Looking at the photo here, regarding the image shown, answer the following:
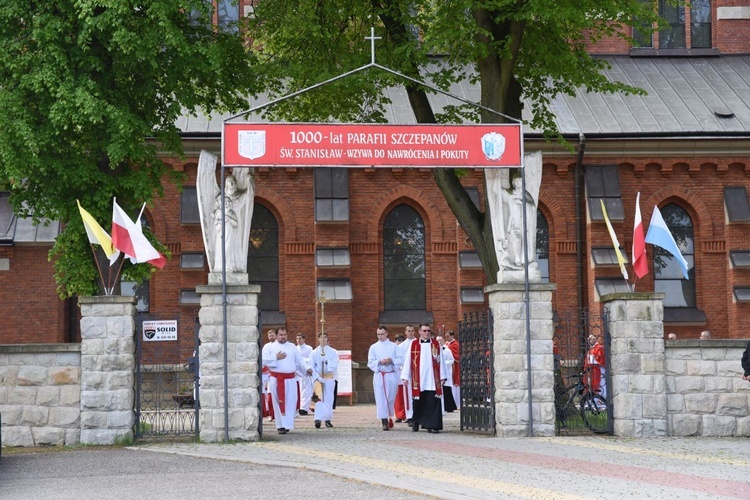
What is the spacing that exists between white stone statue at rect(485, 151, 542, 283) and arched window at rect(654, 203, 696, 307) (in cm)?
1328

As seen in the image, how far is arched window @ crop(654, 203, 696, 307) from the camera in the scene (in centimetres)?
3106

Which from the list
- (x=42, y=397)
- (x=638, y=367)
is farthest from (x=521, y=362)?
(x=42, y=397)

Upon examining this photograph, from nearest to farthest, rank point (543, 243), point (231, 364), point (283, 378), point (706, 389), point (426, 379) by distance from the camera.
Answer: point (231, 364) → point (706, 389) → point (283, 378) → point (426, 379) → point (543, 243)

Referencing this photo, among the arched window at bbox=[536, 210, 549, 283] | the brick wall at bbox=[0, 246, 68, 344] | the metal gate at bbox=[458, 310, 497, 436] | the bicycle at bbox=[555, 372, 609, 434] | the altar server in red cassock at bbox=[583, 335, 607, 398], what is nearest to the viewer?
the metal gate at bbox=[458, 310, 497, 436]

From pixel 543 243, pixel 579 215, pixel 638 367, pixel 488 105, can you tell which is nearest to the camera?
pixel 638 367

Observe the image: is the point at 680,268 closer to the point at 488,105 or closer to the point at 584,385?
the point at 488,105

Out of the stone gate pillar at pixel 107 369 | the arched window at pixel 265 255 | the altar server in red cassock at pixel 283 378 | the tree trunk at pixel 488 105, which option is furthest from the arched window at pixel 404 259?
the stone gate pillar at pixel 107 369

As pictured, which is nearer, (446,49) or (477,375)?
(477,375)

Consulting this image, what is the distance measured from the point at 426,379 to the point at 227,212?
4.85 metres

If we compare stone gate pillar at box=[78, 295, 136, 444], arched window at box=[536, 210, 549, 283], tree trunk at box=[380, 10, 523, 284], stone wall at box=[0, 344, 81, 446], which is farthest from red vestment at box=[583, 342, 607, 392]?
arched window at box=[536, 210, 549, 283]

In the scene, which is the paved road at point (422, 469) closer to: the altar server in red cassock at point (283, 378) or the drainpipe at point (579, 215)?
the altar server in red cassock at point (283, 378)

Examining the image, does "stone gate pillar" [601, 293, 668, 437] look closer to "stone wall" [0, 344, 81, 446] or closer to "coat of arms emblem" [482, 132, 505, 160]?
"coat of arms emblem" [482, 132, 505, 160]

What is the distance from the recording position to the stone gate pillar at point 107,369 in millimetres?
17484

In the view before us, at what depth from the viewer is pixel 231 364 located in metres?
17.8
